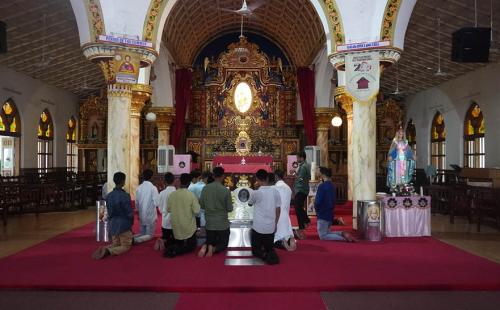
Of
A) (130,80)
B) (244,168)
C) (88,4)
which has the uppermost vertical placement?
(88,4)

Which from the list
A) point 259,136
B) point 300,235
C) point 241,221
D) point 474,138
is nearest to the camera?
point 241,221

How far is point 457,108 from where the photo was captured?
18.2 m

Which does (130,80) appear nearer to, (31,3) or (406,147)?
(31,3)

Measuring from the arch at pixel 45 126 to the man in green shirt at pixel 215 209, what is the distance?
14.5 metres

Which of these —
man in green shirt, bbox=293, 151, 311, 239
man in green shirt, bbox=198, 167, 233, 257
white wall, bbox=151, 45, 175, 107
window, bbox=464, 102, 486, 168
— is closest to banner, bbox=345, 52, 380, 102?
man in green shirt, bbox=293, 151, 311, 239

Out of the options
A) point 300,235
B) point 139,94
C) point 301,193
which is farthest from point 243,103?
point 300,235

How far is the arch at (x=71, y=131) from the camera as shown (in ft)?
73.2

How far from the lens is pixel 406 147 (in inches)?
406

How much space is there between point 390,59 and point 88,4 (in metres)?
6.50

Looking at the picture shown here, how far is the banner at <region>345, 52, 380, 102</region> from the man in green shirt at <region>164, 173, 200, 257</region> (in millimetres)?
4379

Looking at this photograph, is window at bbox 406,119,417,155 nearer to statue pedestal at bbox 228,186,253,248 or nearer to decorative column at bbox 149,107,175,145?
decorative column at bbox 149,107,175,145

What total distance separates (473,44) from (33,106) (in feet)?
51.5

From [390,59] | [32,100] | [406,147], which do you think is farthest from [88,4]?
[32,100]

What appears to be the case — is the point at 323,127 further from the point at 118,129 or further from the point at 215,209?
the point at 215,209
